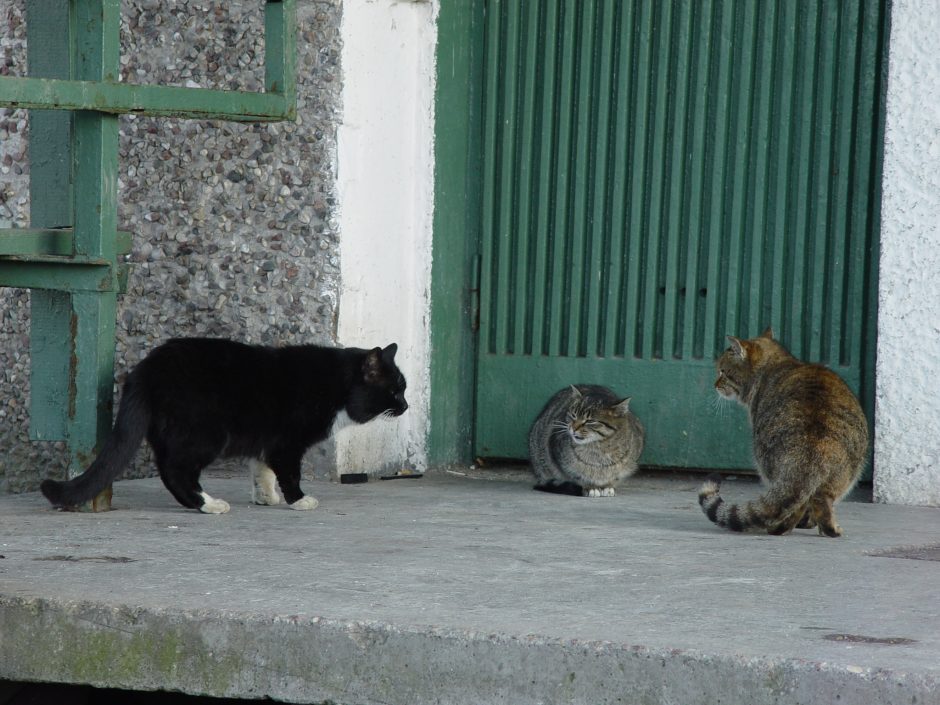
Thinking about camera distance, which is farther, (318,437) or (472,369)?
(472,369)

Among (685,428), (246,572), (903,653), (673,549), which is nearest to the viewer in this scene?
(903,653)

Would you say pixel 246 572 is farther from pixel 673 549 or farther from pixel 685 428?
pixel 685 428

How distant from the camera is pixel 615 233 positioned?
6.57 metres

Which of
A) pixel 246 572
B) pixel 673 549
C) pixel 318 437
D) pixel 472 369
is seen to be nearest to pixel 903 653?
pixel 673 549

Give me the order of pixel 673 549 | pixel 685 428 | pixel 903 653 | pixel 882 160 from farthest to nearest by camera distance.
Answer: pixel 685 428
pixel 882 160
pixel 673 549
pixel 903 653

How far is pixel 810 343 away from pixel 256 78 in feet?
9.38

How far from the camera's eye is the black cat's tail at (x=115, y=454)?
5.04m

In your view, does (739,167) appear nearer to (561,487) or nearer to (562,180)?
(562,180)

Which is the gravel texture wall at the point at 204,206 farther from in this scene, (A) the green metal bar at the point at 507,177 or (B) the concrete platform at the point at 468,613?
(B) the concrete platform at the point at 468,613

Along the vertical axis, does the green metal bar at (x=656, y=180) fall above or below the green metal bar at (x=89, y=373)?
above

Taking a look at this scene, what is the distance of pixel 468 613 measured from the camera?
139 inches

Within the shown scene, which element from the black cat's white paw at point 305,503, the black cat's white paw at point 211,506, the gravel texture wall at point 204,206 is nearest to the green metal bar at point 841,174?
the gravel texture wall at point 204,206

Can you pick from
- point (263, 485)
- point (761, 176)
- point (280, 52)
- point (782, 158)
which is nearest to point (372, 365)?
point (263, 485)

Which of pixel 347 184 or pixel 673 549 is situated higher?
pixel 347 184
